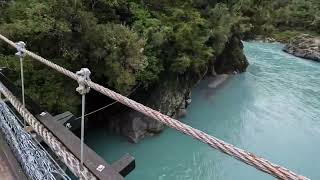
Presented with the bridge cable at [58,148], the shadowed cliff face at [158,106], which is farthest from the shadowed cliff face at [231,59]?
the bridge cable at [58,148]

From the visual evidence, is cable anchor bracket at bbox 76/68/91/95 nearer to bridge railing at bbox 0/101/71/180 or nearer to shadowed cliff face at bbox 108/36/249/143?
bridge railing at bbox 0/101/71/180

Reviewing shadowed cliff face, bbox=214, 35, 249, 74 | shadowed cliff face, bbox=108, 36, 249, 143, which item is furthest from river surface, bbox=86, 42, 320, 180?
shadowed cliff face, bbox=214, 35, 249, 74

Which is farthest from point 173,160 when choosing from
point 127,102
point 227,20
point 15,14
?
point 127,102

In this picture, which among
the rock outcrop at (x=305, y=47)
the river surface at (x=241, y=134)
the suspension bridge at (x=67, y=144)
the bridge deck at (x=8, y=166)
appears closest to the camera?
the suspension bridge at (x=67, y=144)

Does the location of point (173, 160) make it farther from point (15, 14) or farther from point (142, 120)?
point (15, 14)

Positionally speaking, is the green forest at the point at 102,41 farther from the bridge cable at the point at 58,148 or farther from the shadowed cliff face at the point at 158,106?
the bridge cable at the point at 58,148

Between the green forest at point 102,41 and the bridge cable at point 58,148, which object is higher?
the bridge cable at point 58,148
